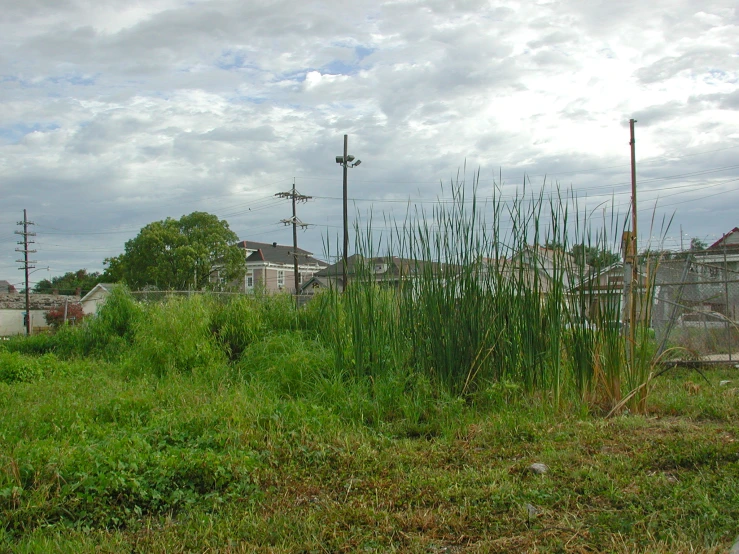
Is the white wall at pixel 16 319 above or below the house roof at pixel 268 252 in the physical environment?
below

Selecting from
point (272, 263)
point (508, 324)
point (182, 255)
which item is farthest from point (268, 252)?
point (508, 324)

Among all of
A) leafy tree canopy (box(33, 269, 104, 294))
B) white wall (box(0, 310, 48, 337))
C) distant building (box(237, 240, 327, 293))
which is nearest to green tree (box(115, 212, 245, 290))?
distant building (box(237, 240, 327, 293))

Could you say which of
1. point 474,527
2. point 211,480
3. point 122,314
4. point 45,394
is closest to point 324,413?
point 211,480

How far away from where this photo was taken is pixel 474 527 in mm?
2654

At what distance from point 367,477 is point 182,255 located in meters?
30.6

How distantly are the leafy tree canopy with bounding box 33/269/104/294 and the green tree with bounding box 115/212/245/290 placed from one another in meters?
20.1

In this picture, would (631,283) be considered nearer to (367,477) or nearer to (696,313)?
(367,477)

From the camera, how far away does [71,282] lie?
54625 mm

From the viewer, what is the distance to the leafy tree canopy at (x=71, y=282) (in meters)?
51.9

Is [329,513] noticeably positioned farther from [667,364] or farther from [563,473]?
[667,364]

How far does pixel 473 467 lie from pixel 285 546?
1.36 m

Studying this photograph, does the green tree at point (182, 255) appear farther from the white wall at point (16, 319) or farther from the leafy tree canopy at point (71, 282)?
the leafy tree canopy at point (71, 282)

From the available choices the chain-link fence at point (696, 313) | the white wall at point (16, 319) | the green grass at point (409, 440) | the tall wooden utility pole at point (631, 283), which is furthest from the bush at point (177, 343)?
the white wall at point (16, 319)

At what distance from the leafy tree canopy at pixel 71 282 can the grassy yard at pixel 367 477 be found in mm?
51647
